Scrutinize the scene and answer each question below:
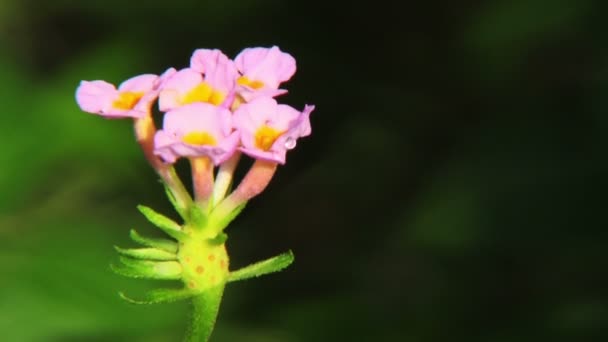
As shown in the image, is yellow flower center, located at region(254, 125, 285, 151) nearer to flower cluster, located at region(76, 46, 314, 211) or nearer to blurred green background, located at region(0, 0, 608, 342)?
flower cluster, located at region(76, 46, 314, 211)

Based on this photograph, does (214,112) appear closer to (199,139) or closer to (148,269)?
(199,139)

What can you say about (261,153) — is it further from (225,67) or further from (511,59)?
(511,59)

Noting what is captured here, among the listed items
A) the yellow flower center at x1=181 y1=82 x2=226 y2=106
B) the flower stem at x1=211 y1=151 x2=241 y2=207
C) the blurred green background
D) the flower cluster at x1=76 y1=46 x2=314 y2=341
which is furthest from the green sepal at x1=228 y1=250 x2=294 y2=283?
the blurred green background

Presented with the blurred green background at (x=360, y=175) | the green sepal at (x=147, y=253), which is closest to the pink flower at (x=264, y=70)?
the green sepal at (x=147, y=253)

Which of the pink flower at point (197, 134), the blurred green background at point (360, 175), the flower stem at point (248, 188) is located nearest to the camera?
the pink flower at point (197, 134)

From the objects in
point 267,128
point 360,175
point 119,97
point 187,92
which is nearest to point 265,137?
point 267,128

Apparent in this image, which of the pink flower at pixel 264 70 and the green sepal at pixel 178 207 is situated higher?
the pink flower at pixel 264 70

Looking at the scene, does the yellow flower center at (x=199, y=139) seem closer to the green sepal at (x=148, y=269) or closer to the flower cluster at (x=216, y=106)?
the flower cluster at (x=216, y=106)

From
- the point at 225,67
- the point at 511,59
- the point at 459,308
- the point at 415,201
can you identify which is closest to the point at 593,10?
the point at 511,59
